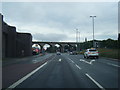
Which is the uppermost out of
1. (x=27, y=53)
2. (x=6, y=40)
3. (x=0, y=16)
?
(x=0, y=16)

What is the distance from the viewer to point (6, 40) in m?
43.4

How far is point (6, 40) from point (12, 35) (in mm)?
2487

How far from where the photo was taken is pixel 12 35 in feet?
148

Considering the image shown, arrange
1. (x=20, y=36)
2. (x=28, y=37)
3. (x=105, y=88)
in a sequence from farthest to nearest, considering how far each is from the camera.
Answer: (x=28, y=37) < (x=20, y=36) < (x=105, y=88)

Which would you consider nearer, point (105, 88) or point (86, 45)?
point (105, 88)

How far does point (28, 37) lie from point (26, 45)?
3.23 m

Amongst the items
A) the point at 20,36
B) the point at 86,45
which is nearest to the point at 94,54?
the point at 20,36

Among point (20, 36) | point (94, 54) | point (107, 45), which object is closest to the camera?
point (94, 54)

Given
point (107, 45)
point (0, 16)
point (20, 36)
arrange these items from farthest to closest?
point (107, 45), point (20, 36), point (0, 16)

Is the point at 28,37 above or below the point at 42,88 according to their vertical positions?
above

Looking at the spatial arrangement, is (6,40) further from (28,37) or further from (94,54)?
(94,54)

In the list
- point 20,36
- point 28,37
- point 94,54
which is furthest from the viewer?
point 28,37

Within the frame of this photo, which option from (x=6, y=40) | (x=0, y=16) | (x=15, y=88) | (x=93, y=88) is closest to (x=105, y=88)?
(x=93, y=88)

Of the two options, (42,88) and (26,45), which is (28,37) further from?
(42,88)
